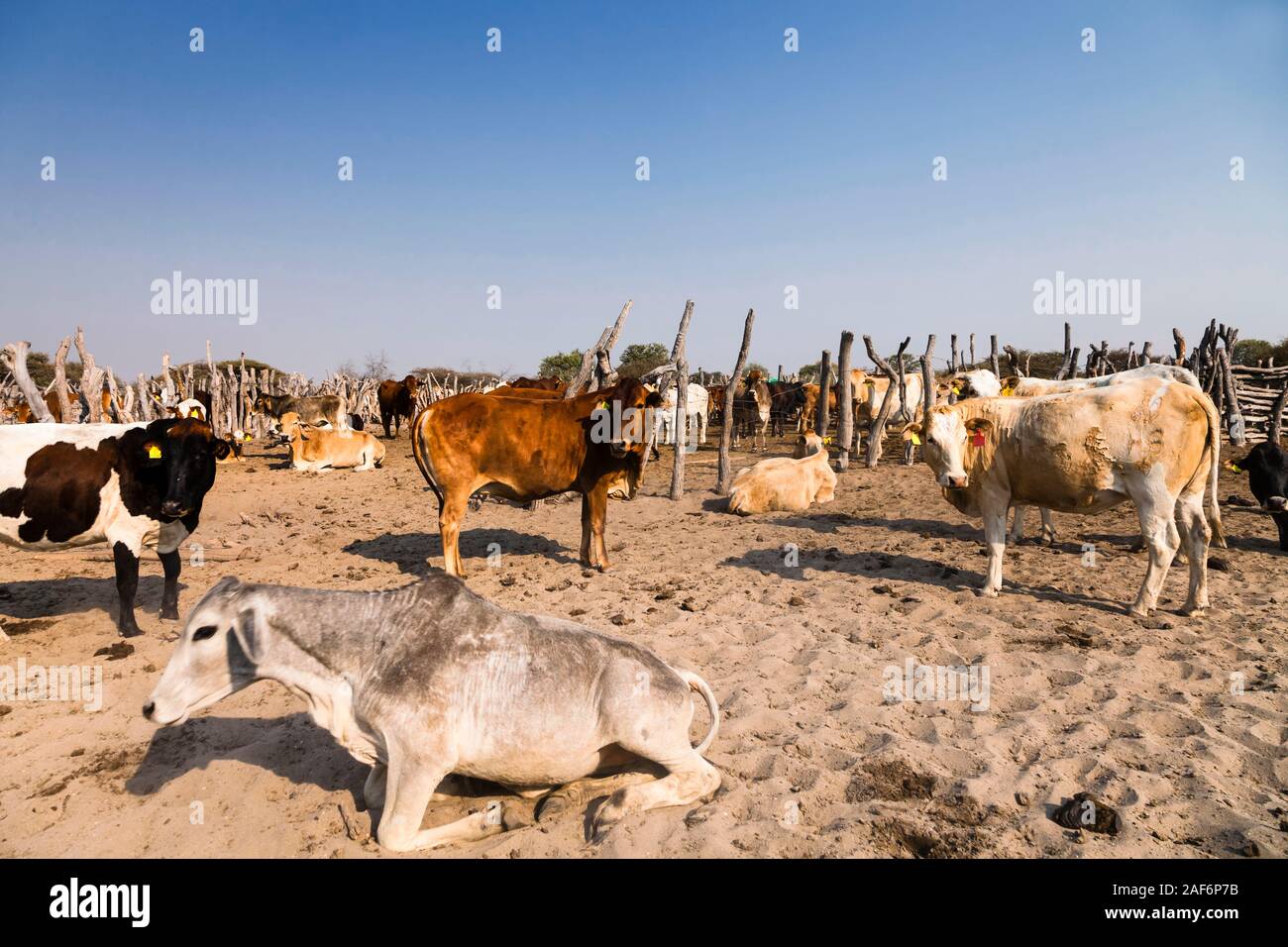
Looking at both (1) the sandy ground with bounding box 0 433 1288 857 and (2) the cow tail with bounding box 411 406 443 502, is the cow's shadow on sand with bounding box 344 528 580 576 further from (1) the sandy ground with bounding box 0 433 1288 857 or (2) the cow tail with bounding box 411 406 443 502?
(2) the cow tail with bounding box 411 406 443 502

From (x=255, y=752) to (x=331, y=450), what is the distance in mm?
14728

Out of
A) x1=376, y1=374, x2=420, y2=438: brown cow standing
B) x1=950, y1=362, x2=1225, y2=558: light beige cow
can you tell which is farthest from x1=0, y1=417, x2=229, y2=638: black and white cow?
x1=376, y1=374, x2=420, y2=438: brown cow standing

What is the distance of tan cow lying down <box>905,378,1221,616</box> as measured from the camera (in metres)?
6.34

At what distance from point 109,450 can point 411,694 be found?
4667 mm

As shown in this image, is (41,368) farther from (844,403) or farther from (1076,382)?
(1076,382)

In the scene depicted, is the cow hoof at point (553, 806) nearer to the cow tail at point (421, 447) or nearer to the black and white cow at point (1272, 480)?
the cow tail at point (421, 447)

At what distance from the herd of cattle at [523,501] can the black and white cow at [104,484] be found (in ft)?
0.05

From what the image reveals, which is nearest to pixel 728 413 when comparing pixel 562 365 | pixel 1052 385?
pixel 1052 385
